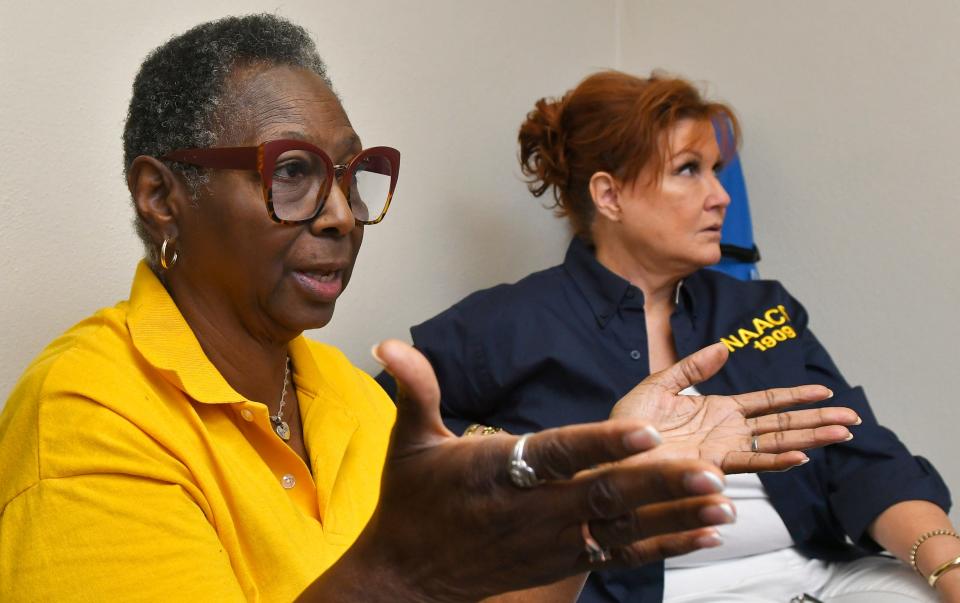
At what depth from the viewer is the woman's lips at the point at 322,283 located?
1.26m

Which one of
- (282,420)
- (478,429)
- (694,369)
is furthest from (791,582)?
(282,420)

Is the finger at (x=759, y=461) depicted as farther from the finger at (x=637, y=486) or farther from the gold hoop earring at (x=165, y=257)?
the gold hoop earring at (x=165, y=257)

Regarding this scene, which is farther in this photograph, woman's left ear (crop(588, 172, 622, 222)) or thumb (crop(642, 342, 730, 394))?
woman's left ear (crop(588, 172, 622, 222))

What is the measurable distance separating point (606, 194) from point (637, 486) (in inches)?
60.6

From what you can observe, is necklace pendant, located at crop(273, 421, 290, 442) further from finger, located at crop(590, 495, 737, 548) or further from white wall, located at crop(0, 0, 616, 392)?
finger, located at crop(590, 495, 737, 548)

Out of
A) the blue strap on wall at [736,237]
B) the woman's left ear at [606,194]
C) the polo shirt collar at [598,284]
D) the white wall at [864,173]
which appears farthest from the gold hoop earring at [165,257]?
the white wall at [864,173]

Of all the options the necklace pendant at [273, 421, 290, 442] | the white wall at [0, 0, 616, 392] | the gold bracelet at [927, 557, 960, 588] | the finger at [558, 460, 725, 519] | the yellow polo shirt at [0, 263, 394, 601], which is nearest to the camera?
the finger at [558, 460, 725, 519]

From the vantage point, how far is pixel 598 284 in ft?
6.90

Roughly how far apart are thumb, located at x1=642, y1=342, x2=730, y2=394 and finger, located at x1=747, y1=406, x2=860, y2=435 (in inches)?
3.9

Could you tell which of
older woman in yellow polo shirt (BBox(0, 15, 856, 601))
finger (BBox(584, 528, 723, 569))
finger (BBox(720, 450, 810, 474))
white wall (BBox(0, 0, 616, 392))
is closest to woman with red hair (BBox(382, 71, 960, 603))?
white wall (BBox(0, 0, 616, 392))

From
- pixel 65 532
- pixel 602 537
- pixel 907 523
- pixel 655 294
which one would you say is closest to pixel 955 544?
pixel 907 523

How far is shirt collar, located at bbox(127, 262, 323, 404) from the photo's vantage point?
1147 millimetres

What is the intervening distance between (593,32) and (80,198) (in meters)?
1.67

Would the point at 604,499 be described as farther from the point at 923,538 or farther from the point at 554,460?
the point at 923,538
